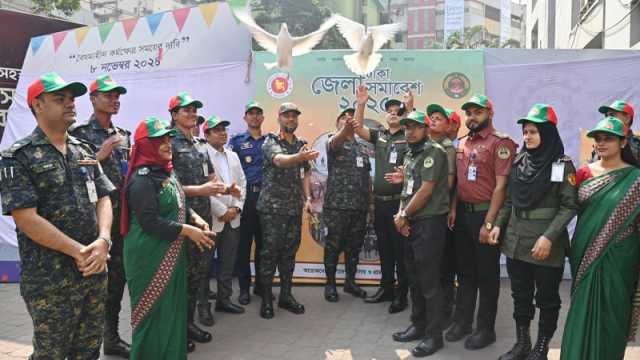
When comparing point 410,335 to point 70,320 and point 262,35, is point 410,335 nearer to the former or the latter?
point 70,320

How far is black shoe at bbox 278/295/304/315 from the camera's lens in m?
4.73

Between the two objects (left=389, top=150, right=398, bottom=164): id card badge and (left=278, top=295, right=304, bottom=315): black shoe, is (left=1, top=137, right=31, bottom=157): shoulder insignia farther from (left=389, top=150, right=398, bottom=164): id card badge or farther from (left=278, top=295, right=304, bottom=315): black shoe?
(left=389, top=150, right=398, bottom=164): id card badge

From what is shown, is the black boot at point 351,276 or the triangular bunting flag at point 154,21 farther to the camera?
the triangular bunting flag at point 154,21

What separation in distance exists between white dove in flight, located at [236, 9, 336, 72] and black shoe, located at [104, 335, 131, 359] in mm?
2630

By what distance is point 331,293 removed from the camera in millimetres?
5109

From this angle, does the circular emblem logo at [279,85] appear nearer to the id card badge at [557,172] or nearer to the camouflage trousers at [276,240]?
the camouflage trousers at [276,240]

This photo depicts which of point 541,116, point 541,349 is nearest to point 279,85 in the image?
point 541,116

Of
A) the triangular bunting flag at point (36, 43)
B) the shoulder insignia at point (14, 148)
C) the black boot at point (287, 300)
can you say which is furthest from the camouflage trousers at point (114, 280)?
the triangular bunting flag at point (36, 43)

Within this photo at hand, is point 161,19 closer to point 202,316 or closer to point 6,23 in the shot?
point 6,23

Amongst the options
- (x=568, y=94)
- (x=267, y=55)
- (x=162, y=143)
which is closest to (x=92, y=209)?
(x=162, y=143)

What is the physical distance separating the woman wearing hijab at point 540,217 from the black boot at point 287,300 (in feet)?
6.78

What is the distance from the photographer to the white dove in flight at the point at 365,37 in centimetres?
462

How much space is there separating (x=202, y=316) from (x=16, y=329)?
1.63m

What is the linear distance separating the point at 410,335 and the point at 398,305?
2.49 feet
